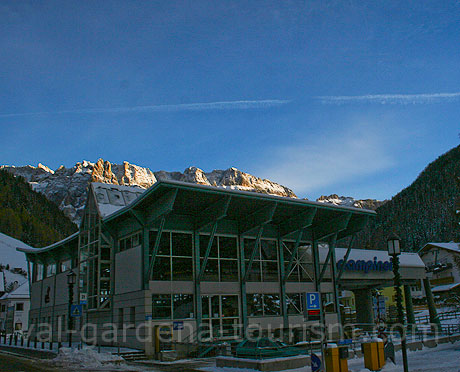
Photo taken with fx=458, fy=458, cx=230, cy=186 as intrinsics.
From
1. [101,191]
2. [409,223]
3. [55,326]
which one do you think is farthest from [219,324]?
[409,223]

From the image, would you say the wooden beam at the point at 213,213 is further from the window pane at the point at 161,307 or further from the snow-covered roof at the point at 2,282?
the snow-covered roof at the point at 2,282

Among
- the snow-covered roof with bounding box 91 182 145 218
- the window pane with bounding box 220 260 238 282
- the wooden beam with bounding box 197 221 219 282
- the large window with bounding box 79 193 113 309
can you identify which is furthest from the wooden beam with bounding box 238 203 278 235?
the large window with bounding box 79 193 113 309

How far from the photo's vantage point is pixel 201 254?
33.8 metres

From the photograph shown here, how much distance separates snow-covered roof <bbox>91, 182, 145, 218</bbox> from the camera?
3675 cm

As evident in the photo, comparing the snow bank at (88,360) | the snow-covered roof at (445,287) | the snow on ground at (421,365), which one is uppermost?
the snow-covered roof at (445,287)

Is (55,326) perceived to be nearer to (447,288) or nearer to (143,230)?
(143,230)

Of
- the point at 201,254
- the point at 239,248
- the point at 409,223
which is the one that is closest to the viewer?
the point at 201,254

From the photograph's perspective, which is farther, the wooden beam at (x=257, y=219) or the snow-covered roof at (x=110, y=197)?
the snow-covered roof at (x=110, y=197)

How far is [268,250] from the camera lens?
3769 cm

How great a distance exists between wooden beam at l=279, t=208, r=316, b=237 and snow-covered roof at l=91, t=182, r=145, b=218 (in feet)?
44.2

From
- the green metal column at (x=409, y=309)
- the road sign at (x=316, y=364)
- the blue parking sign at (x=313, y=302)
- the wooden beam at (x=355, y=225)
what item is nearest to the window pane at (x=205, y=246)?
the wooden beam at (x=355, y=225)

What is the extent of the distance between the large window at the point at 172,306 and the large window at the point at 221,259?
2.28 meters

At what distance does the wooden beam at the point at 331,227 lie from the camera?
123ft

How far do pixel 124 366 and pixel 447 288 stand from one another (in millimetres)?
65907
